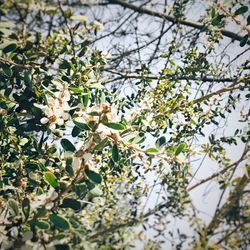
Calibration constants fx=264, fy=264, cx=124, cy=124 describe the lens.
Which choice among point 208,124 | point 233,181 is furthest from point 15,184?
point 233,181

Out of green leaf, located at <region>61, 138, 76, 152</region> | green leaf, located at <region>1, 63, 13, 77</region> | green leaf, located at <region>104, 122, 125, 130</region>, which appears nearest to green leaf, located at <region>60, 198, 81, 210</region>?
green leaf, located at <region>61, 138, 76, 152</region>

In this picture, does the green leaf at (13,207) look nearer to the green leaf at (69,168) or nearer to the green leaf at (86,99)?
the green leaf at (69,168)

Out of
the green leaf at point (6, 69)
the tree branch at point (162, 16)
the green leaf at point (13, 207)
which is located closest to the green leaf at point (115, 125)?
the green leaf at point (13, 207)

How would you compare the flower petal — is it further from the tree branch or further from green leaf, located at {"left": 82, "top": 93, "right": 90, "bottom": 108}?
the tree branch

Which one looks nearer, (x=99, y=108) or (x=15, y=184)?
(x=99, y=108)

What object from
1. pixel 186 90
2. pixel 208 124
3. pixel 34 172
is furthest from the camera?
pixel 208 124

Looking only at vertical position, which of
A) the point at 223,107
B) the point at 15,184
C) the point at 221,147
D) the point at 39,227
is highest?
the point at 223,107

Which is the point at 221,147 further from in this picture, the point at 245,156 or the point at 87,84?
the point at 87,84

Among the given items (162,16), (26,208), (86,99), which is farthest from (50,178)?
(162,16)

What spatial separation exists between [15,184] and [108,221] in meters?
1.81

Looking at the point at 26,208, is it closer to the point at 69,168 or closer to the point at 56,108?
the point at 69,168

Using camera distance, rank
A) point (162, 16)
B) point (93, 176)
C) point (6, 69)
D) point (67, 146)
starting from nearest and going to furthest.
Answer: point (93, 176) < point (67, 146) < point (6, 69) < point (162, 16)

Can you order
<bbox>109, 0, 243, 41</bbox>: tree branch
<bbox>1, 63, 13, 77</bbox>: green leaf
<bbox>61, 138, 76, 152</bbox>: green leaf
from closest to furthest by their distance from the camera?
<bbox>61, 138, 76, 152</bbox>: green leaf, <bbox>1, 63, 13, 77</bbox>: green leaf, <bbox>109, 0, 243, 41</bbox>: tree branch

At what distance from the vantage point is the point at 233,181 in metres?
2.83
